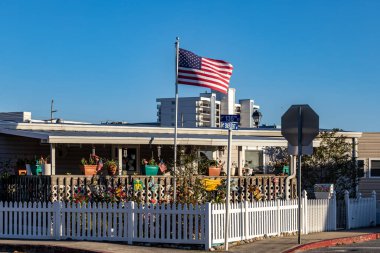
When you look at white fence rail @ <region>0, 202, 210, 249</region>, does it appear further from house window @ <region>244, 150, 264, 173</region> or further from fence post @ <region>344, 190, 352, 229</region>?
house window @ <region>244, 150, 264, 173</region>

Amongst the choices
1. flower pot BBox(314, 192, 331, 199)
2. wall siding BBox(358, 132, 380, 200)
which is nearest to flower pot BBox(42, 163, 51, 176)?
flower pot BBox(314, 192, 331, 199)

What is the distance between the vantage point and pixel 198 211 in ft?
Result: 51.8

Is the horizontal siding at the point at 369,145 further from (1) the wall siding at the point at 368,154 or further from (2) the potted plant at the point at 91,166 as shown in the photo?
(2) the potted plant at the point at 91,166

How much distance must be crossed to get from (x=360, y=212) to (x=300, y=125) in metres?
6.97

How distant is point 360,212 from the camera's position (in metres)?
22.7

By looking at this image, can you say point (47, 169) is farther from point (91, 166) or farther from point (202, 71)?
point (202, 71)

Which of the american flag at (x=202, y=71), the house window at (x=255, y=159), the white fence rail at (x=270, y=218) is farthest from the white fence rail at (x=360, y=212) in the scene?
the house window at (x=255, y=159)

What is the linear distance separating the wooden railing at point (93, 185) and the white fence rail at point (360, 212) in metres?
2.28

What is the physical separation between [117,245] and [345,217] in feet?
27.9

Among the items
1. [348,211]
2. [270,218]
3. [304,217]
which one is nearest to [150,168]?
[304,217]

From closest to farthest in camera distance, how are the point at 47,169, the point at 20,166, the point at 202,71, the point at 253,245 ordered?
the point at 253,245, the point at 202,71, the point at 47,169, the point at 20,166

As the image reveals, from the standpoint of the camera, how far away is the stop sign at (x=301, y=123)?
659 inches

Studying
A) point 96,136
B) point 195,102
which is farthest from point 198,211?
point 195,102

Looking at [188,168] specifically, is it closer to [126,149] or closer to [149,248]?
[149,248]
